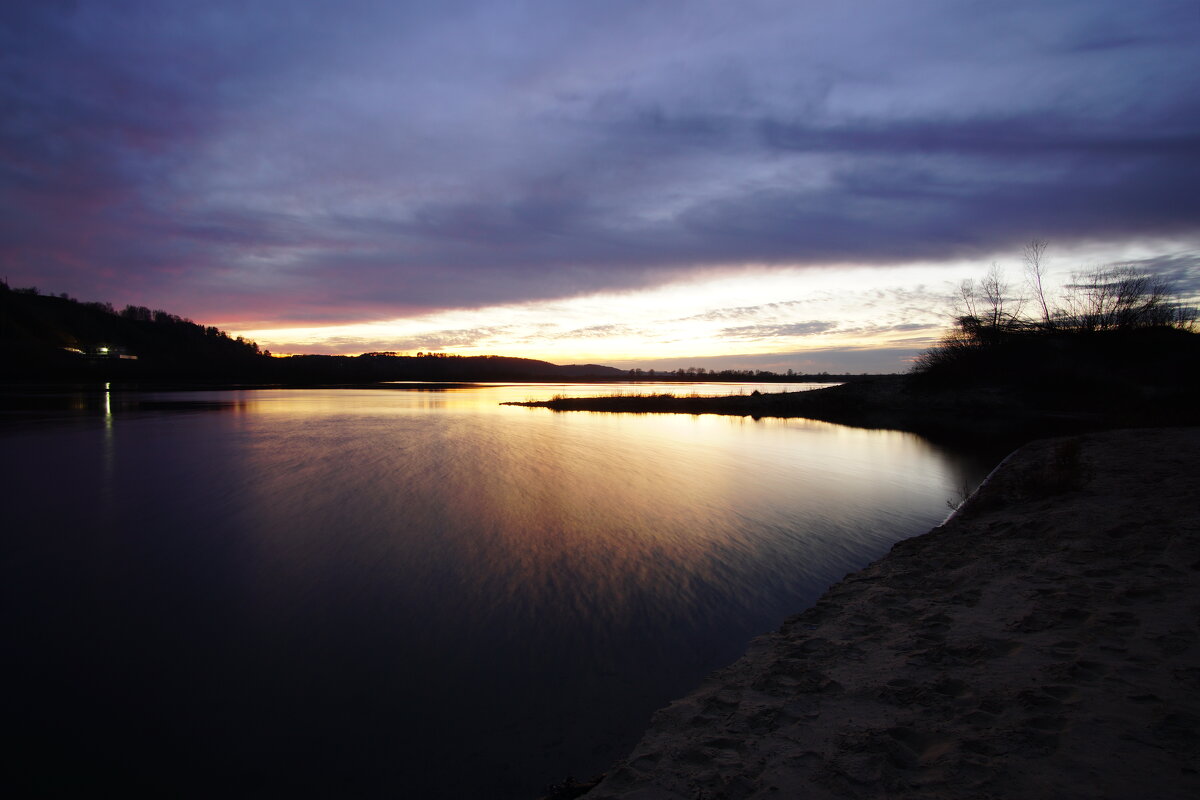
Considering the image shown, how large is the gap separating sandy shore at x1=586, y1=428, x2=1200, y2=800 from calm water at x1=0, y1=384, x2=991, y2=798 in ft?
2.87

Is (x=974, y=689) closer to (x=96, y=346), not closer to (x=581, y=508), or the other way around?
(x=581, y=508)

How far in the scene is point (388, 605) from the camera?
19.3 feet

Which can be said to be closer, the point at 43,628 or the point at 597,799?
the point at 597,799

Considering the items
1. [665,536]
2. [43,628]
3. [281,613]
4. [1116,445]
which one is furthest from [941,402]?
[43,628]

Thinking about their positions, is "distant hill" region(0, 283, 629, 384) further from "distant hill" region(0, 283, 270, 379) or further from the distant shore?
the distant shore

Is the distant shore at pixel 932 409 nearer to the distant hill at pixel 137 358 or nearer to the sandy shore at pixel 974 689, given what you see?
the sandy shore at pixel 974 689

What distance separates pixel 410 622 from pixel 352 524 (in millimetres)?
4171

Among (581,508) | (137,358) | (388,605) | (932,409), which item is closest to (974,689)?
(388,605)

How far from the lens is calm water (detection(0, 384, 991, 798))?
3.65 m

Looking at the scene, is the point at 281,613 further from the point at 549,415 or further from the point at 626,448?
the point at 549,415

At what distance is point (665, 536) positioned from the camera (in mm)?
8477

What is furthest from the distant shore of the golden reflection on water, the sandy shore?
the sandy shore

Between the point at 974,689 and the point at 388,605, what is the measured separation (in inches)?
208

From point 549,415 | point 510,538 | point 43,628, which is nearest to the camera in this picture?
point 43,628
